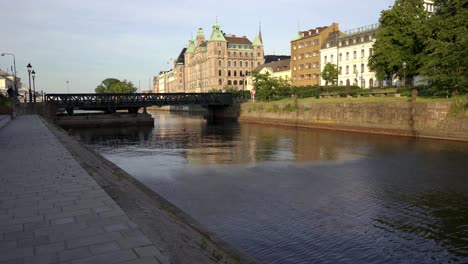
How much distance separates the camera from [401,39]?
5541 cm

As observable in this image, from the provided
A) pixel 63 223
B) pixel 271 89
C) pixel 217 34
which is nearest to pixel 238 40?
pixel 217 34

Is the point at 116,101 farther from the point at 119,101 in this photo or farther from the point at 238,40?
the point at 238,40

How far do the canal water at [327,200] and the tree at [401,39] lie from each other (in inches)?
1135

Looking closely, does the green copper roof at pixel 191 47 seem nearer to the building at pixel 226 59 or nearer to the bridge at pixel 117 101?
the building at pixel 226 59

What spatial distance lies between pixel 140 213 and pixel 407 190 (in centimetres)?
1289

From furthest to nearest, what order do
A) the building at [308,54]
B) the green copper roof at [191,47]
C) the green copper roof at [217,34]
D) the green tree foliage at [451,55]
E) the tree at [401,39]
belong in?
1. the green copper roof at [191,47]
2. the green copper roof at [217,34]
3. the building at [308,54]
4. the tree at [401,39]
5. the green tree foliage at [451,55]

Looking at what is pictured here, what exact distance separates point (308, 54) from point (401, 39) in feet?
154

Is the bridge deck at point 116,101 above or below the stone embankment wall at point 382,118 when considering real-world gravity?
above

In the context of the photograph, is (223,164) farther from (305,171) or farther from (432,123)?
(432,123)

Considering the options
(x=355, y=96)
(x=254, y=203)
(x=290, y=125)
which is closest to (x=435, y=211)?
(x=254, y=203)

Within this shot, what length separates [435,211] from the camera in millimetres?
13641

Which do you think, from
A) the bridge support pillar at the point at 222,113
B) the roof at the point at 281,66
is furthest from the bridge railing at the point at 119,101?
the roof at the point at 281,66

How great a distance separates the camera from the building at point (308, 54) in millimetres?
97438

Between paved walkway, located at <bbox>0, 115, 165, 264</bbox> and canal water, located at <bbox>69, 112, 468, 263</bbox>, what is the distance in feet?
12.8
